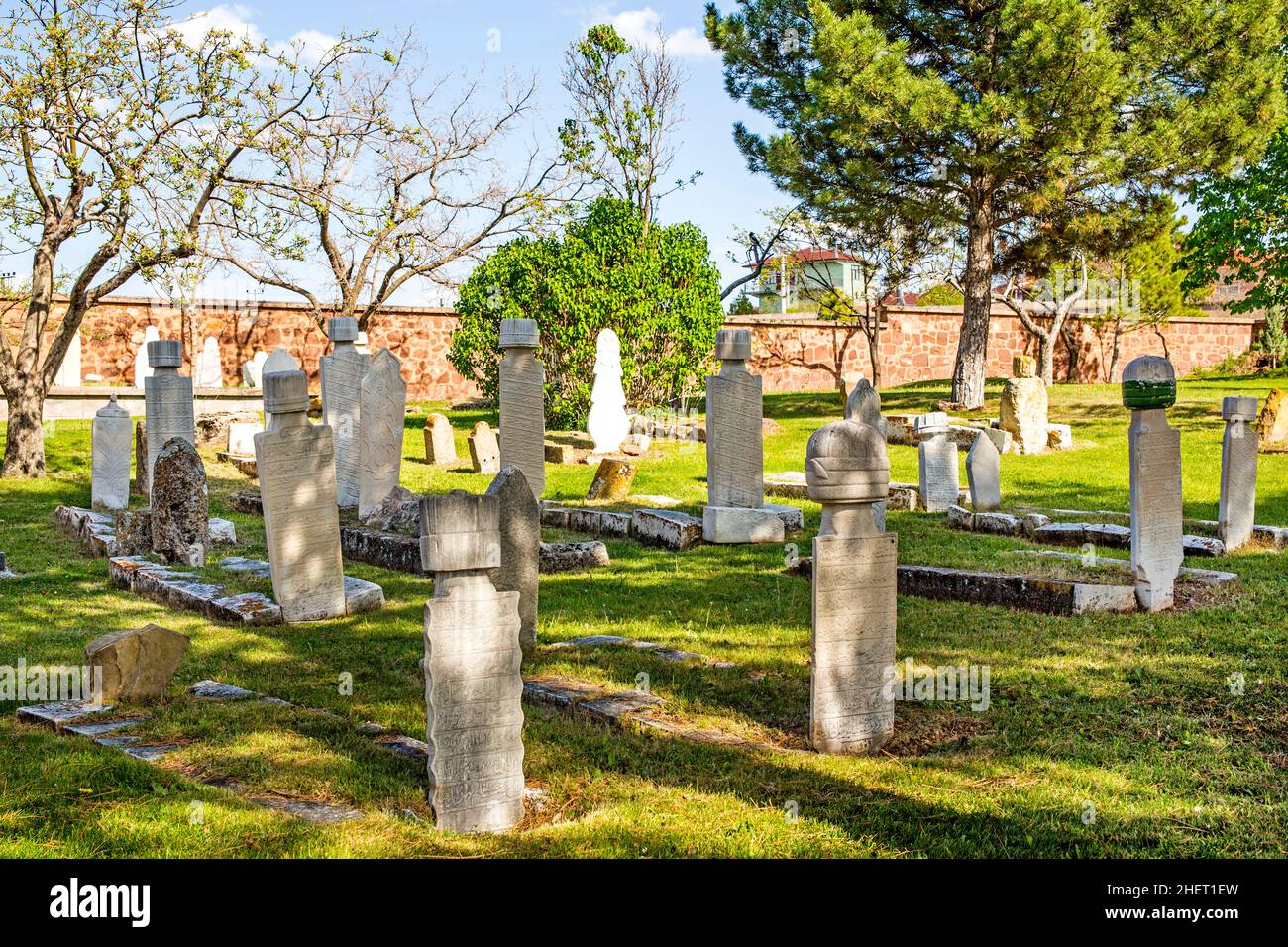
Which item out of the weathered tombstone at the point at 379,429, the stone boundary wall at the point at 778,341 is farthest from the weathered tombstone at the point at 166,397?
the stone boundary wall at the point at 778,341

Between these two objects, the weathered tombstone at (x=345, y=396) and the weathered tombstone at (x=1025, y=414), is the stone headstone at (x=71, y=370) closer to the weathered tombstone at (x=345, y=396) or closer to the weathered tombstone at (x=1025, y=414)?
the weathered tombstone at (x=345, y=396)

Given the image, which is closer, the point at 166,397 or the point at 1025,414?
the point at 166,397

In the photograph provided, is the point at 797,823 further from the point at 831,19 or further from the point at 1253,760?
the point at 831,19

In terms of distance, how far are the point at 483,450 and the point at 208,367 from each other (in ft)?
46.4

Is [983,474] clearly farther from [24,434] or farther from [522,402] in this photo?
[24,434]

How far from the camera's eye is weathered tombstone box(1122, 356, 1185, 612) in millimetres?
7621

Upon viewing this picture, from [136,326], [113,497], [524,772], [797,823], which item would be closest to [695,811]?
[797,823]

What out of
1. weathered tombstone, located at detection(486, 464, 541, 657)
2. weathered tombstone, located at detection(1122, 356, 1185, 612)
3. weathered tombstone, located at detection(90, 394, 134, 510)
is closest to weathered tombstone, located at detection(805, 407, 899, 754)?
weathered tombstone, located at detection(486, 464, 541, 657)

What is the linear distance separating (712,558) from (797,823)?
5.84m

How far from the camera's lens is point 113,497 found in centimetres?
1252

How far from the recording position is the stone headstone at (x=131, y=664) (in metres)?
5.43

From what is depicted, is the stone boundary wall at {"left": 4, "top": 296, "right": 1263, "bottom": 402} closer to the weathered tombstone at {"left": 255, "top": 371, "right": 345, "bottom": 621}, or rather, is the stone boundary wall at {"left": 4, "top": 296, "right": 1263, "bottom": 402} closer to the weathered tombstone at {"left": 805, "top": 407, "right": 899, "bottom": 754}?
the weathered tombstone at {"left": 255, "top": 371, "right": 345, "bottom": 621}

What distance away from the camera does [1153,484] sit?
306 inches

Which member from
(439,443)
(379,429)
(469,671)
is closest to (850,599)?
(469,671)
